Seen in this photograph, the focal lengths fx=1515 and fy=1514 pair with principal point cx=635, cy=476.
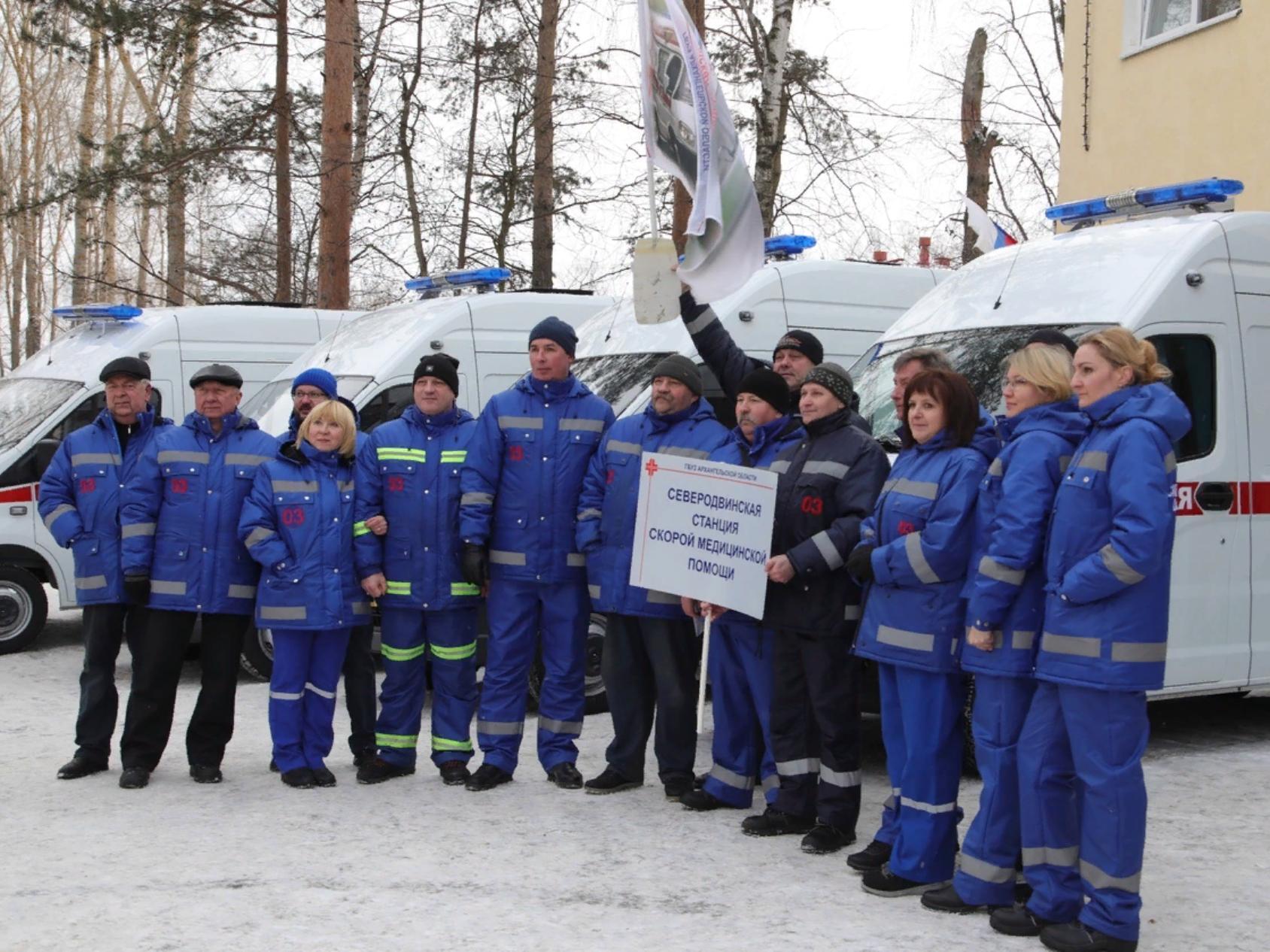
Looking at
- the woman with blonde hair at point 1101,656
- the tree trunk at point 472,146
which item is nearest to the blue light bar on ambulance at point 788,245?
the woman with blonde hair at point 1101,656

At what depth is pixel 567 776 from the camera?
6.91m

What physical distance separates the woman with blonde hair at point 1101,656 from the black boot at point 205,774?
3791mm

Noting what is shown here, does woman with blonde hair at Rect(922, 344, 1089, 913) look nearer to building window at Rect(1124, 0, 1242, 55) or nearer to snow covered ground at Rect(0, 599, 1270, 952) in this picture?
snow covered ground at Rect(0, 599, 1270, 952)

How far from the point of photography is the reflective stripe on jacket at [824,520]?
581 centimetres

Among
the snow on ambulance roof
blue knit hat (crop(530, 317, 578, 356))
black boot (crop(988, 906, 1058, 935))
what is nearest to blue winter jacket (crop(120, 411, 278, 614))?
blue knit hat (crop(530, 317, 578, 356))

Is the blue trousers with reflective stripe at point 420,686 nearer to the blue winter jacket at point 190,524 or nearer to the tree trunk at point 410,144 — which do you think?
the blue winter jacket at point 190,524

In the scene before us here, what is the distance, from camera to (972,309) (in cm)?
767

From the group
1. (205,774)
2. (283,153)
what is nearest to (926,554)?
(205,774)

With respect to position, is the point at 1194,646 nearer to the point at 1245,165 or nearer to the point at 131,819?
the point at 131,819

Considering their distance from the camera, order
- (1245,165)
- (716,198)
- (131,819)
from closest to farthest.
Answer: (131,819), (716,198), (1245,165)

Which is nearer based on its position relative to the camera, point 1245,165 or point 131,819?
point 131,819

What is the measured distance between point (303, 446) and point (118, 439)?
99cm

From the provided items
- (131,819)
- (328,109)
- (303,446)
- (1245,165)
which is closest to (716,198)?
(303,446)

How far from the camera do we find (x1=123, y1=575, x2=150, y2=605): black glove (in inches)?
274
